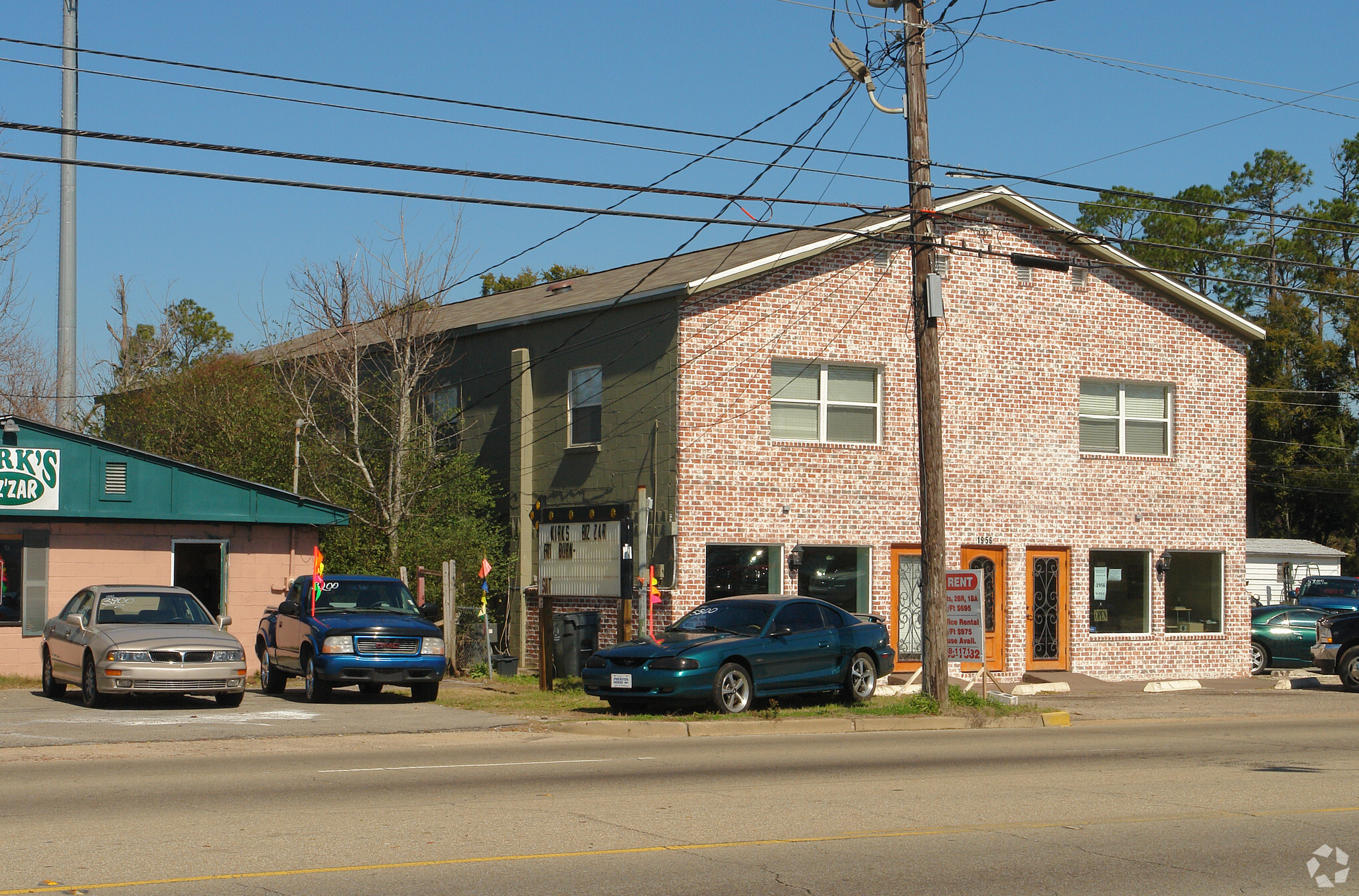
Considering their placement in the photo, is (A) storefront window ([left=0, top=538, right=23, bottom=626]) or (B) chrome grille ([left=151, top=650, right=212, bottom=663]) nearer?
(B) chrome grille ([left=151, top=650, right=212, bottom=663])

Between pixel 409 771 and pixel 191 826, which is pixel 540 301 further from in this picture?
pixel 191 826

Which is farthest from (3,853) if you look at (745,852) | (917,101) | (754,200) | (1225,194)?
(1225,194)

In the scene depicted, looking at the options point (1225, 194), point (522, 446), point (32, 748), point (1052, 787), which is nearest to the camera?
point (1052, 787)

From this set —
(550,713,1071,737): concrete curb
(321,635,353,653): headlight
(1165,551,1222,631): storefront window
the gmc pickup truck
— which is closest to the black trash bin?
(321,635,353,653): headlight

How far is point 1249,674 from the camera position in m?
27.4

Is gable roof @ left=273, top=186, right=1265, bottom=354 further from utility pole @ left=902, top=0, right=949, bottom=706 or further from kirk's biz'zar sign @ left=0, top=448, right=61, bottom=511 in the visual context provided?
kirk's biz'zar sign @ left=0, top=448, right=61, bottom=511

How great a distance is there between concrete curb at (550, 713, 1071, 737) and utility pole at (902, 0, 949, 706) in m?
0.59

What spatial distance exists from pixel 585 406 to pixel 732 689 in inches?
335

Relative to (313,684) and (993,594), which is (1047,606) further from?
(313,684)

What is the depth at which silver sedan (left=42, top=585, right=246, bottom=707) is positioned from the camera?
17766 mm

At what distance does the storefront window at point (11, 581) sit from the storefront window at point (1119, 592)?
18546 millimetres

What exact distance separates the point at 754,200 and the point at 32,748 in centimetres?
1042

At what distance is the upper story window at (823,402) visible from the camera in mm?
23688

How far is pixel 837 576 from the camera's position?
78.7 feet
